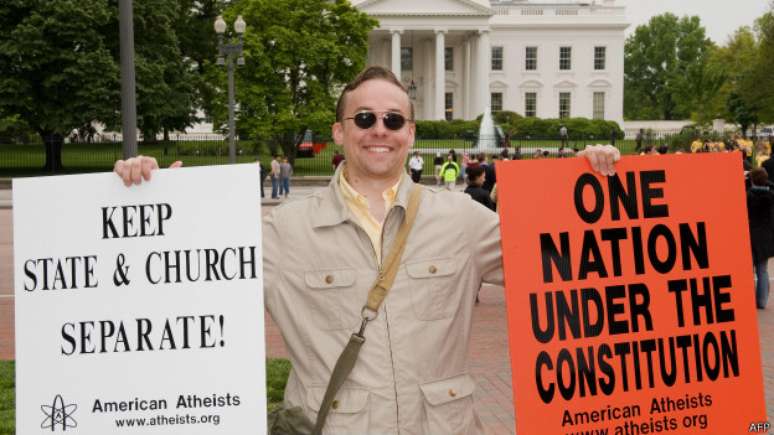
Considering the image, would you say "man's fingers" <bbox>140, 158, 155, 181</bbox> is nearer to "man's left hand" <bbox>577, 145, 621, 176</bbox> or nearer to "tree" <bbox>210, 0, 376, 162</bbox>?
"man's left hand" <bbox>577, 145, 621, 176</bbox>

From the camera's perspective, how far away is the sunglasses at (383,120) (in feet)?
10.1

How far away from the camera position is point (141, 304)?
315 centimetres

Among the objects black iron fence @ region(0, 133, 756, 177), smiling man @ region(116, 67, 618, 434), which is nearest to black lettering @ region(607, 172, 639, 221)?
smiling man @ region(116, 67, 618, 434)

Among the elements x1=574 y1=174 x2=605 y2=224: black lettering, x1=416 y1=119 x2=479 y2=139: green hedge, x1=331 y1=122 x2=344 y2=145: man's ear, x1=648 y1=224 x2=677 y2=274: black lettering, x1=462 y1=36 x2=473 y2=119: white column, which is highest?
x1=462 y1=36 x2=473 y2=119: white column

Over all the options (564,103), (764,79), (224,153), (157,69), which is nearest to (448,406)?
(157,69)

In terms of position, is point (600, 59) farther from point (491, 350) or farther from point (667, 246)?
point (667, 246)

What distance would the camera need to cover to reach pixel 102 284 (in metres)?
3.16

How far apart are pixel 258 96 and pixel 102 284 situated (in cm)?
3772

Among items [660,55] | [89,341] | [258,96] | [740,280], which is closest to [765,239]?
[740,280]

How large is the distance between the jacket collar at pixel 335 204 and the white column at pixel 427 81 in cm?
7463

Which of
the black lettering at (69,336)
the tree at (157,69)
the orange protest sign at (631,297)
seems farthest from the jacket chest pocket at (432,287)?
the tree at (157,69)

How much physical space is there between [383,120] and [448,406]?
3.23 feet

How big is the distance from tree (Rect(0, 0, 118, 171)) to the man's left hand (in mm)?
36408

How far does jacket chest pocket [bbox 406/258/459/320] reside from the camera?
2.95m
